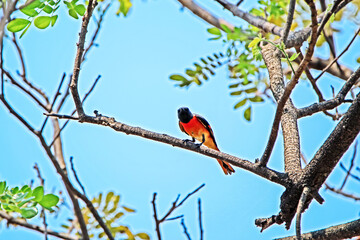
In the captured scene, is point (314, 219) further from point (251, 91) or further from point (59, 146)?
point (59, 146)

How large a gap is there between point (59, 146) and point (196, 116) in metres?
1.57

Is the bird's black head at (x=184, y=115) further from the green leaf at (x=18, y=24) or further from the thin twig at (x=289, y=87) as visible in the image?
the green leaf at (x=18, y=24)

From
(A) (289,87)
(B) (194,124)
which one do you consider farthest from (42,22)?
(B) (194,124)

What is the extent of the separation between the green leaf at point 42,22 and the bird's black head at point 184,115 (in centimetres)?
266

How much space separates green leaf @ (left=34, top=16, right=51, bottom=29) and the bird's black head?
8.74ft

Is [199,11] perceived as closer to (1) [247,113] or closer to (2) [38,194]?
(1) [247,113]

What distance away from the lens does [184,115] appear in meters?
4.93

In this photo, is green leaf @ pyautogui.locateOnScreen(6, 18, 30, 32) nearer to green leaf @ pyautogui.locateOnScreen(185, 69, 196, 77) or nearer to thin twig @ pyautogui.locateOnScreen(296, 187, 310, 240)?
thin twig @ pyautogui.locateOnScreen(296, 187, 310, 240)

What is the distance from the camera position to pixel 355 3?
5.00m

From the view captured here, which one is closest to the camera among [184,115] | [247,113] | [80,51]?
[80,51]

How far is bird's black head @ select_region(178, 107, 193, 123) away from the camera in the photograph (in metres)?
4.93

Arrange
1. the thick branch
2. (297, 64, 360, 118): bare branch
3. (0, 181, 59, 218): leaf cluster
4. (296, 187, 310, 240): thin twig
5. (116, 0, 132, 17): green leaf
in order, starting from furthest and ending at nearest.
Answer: (116, 0, 132, 17): green leaf → (297, 64, 360, 118): bare branch → the thick branch → (0, 181, 59, 218): leaf cluster → (296, 187, 310, 240): thin twig

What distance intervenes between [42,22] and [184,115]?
269cm

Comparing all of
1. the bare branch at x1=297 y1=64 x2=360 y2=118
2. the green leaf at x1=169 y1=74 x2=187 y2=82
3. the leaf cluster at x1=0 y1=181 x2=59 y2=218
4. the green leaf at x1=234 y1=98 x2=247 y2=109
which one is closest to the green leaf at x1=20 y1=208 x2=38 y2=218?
the leaf cluster at x1=0 y1=181 x2=59 y2=218
